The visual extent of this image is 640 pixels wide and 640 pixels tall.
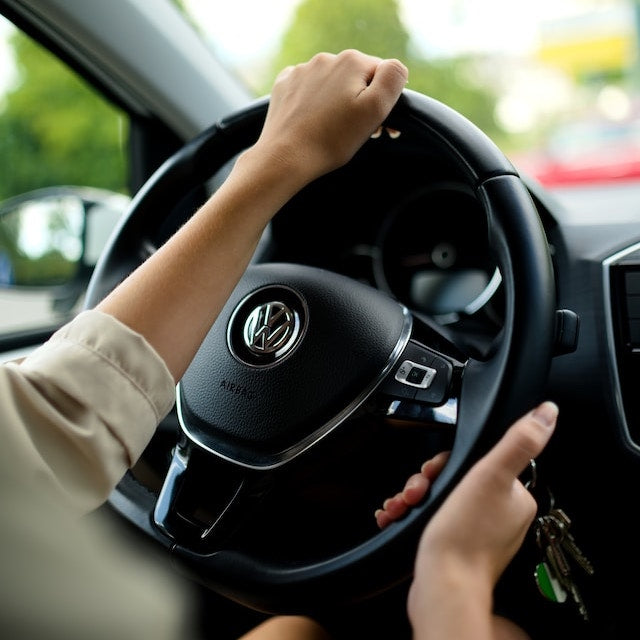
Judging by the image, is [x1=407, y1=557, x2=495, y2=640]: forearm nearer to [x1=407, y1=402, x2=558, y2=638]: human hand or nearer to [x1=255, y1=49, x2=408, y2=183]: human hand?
[x1=407, y1=402, x2=558, y2=638]: human hand

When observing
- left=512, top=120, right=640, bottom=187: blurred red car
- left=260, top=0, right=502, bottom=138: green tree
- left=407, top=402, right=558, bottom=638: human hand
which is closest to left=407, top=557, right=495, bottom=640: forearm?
left=407, top=402, right=558, bottom=638: human hand

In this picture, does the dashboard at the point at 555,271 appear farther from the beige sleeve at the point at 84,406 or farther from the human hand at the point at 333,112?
the beige sleeve at the point at 84,406

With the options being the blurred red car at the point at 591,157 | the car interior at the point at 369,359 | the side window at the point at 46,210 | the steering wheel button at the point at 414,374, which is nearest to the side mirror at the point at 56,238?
the side window at the point at 46,210

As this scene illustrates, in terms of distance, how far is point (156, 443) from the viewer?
1.04 m

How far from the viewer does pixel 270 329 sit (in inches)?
35.7

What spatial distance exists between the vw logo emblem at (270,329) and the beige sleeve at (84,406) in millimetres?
227

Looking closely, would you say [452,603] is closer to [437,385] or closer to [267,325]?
[437,385]

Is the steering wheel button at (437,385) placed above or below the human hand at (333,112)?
below

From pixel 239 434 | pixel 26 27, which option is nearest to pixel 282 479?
pixel 239 434

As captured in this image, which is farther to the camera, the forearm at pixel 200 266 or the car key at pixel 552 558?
the car key at pixel 552 558

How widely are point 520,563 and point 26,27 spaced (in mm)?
1119

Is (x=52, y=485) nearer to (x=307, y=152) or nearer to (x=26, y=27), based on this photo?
(x=307, y=152)

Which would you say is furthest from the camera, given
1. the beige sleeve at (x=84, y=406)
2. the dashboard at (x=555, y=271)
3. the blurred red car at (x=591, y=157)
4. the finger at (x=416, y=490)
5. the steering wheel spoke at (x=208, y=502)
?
the blurred red car at (x=591, y=157)

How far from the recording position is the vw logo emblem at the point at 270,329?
0.89 metres
